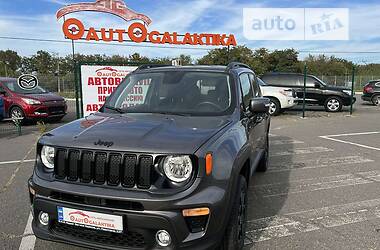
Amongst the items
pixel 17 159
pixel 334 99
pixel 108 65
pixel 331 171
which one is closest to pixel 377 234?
pixel 331 171

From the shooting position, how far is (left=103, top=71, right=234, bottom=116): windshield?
13.2 ft

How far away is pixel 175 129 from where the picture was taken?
3174mm

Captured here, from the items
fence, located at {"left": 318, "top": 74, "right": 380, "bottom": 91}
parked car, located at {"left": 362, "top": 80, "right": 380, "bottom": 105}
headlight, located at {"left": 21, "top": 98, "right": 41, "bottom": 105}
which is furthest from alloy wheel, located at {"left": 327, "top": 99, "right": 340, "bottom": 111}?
fence, located at {"left": 318, "top": 74, "right": 380, "bottom": 91}

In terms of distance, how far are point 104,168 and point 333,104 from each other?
17.1 m

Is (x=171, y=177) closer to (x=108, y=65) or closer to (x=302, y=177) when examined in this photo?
(x=302, y=177)

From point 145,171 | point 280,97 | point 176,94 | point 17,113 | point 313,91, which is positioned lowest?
point 17,113

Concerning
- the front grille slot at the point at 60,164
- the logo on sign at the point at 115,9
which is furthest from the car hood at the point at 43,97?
the logo on sign at the point at 115,9

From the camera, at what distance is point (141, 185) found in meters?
2.74

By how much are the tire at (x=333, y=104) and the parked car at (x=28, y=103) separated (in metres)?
12.2

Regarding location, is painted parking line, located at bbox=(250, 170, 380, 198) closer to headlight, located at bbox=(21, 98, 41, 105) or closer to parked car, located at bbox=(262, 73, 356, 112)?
headlight, located at bbox=(21, 98, 41, 105)

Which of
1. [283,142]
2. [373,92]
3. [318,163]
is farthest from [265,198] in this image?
[373,92]

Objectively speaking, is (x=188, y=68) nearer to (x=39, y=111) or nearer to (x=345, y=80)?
(x=39, y=111)

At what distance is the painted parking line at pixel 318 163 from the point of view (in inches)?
274

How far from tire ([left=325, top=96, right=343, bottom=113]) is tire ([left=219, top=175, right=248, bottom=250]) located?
15.9 meters
